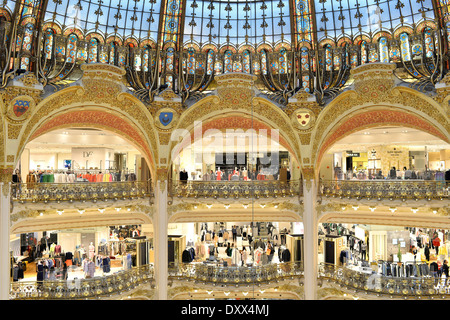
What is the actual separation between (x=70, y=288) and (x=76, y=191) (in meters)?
4.67

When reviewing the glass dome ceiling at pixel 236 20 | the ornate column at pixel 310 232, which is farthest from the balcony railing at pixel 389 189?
the glass dome ceiling at pixel 236 20

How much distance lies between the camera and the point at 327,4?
19688mm

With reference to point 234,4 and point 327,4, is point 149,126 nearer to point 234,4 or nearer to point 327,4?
point 234,4

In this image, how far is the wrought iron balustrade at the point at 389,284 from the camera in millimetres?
17344

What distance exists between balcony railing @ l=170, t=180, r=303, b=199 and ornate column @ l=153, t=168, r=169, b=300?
2.27ft

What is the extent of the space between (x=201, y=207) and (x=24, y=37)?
1277cm

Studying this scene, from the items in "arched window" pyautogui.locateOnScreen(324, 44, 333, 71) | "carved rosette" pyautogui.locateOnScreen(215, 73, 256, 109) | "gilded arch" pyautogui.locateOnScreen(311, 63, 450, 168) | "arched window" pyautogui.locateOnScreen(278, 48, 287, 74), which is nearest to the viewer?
"gilded arch" pyautogui.locateOnScreen(311, 63, 450, 168)

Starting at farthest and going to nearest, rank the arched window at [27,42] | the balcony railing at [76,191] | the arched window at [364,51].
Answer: the arched window at [364,51] < the balcony railing at [76,191] < the arched window at [27,42]

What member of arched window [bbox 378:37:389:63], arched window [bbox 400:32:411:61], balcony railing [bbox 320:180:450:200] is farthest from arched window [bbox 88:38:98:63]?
arched window [bbox 400:32:411:61]

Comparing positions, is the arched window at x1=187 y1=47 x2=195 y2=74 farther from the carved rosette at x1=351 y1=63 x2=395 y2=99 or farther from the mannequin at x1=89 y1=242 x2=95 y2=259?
the mannequin at x1=89 y1=242 x2=95 y2=259

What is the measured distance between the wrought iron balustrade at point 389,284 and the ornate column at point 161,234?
9.38m

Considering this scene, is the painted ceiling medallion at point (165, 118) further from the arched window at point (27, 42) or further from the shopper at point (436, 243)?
the shopper at point (436, 243)

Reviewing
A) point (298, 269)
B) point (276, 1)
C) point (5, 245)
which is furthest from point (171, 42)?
point (298, 269)

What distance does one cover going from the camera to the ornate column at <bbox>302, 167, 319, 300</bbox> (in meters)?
20.5
